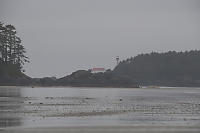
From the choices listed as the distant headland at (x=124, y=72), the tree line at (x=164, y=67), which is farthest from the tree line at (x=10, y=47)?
the tree line at (x=164, y=67)

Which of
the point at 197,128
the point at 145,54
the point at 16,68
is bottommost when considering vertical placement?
the point at 197,128

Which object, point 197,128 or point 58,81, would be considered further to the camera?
point 58,81

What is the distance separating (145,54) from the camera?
182m

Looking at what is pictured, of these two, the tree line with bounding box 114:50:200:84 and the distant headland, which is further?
the tree line with bounding box 114:50:200:84

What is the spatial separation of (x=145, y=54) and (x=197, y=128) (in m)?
167

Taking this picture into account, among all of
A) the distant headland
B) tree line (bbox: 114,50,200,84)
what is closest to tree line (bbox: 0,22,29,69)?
the distant headland

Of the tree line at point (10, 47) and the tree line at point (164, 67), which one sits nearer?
the tree line at point (10, 47)

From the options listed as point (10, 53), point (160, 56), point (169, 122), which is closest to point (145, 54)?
point (160, 56)

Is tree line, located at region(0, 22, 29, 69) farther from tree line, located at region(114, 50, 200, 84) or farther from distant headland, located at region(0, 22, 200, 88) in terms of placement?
tree line, located at region(114, 50, 200, 84)

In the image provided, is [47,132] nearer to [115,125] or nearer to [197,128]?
[115,125]

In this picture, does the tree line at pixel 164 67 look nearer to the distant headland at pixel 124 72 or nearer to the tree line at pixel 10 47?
the distant headland at pixel 124 72

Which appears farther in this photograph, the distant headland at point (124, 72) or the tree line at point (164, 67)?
the tree line at point (164, 67)

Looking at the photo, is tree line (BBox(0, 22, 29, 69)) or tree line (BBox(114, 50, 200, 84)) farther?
tree line (BBox(114, 50, 200, 84))

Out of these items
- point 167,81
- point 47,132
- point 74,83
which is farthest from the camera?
point 167,81
